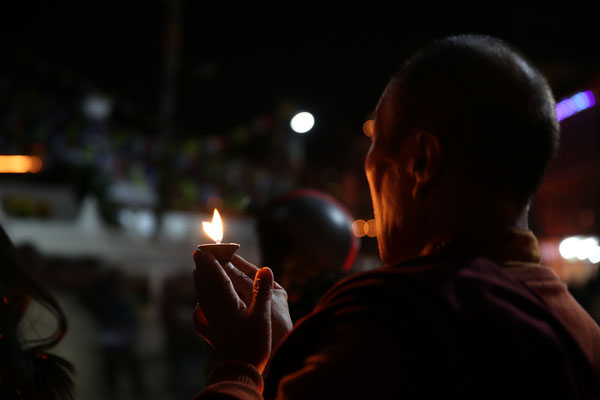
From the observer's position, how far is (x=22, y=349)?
5.81 ft

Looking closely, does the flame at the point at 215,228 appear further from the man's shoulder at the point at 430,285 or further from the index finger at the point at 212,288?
the man's shoulder at the point at 430,285

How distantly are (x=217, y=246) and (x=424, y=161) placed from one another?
1.97ft

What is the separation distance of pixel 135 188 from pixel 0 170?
21.4 ft

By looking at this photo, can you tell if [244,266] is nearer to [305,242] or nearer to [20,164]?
[305,242]

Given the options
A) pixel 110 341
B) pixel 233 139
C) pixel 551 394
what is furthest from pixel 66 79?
pixel 551 394

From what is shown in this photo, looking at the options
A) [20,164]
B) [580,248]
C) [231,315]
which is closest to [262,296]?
[231,315]

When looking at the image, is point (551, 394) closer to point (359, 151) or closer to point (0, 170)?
point (0, 170)

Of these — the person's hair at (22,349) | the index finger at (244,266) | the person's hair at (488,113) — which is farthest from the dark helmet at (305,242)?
the person's hair at (488,113)

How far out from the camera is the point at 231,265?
5.25 feet

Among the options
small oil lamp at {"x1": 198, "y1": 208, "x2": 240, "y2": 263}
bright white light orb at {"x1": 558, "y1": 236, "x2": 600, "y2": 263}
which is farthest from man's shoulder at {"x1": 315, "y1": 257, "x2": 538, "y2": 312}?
bright white light orb at {"x1": 558, "y1": 236, "x2": 600, "y2": 263}

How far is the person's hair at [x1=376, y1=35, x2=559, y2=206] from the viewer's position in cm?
128

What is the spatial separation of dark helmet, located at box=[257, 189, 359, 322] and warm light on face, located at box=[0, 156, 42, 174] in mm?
9767

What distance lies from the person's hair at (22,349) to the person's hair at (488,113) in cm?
139

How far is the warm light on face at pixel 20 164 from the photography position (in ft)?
37.4
